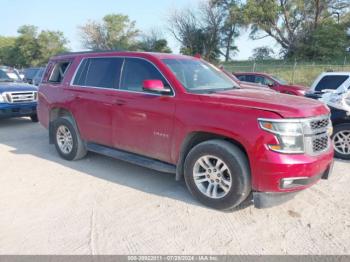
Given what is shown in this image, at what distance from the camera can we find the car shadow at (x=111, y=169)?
4523mm

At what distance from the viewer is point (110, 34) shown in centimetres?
6319

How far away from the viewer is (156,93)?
169 inches

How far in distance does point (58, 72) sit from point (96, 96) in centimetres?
153

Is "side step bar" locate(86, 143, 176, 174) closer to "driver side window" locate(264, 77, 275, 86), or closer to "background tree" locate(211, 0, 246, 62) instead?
"driver side window" locate(264, 77, 275, 86)

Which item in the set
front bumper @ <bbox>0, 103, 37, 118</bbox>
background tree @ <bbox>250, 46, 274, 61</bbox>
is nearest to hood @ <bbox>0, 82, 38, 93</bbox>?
front bumper @ <bbox>0, 103, 37, 118</bbox>

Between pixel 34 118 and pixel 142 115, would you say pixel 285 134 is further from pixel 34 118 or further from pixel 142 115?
pixel 34 118

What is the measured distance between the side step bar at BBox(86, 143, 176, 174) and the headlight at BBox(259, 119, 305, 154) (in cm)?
144

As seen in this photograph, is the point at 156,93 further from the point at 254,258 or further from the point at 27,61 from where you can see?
the point at 27,61

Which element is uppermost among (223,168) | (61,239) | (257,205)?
(223,168)

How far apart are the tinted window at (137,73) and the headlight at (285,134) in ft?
5.32

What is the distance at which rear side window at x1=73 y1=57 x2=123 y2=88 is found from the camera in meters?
4.93

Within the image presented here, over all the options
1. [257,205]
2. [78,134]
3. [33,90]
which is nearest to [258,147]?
[257,205]

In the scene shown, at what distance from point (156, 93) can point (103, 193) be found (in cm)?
156

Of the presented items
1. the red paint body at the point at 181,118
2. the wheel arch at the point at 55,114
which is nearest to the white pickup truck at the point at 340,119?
the red paint body at the point at 181,118
